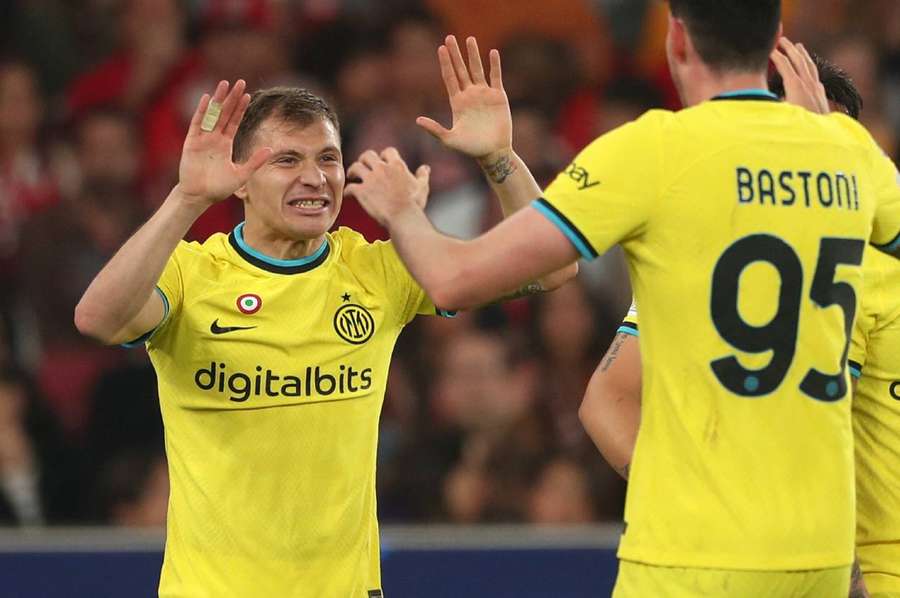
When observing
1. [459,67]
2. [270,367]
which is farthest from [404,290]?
[459,67]

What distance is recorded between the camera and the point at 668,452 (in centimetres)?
390

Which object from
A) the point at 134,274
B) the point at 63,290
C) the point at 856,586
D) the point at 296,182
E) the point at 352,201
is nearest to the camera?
the point at 856,586

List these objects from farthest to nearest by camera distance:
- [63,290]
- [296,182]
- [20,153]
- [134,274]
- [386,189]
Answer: [20,153]
[63,290]
[296,182]
[134,274]
[386,189]

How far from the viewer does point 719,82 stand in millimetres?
3984

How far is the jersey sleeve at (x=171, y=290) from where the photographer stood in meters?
4.80

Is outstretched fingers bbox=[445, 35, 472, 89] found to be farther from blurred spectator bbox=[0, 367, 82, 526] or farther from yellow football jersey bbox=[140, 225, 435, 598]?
blurred spectator bbox=[0, 367, 82, 526]

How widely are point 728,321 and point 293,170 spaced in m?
1.72

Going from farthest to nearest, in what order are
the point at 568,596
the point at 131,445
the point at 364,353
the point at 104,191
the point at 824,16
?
the point at 824,16, the point at 104,191, the point at 131,445, the point at 568,596, the point at 364,353

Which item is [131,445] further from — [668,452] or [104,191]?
[668,452]

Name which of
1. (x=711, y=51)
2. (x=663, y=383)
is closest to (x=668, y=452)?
(x=663, y=383)

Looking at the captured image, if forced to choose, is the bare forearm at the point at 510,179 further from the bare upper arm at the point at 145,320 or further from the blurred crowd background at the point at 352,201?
the blurred crowd background at the point at 352,201

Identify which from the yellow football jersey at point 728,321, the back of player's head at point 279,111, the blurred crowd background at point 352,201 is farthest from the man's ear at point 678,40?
the blurred crowd background at point 352,201

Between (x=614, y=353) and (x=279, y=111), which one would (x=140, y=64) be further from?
(x=614, y=353)

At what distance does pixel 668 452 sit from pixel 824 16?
7.45 meters
